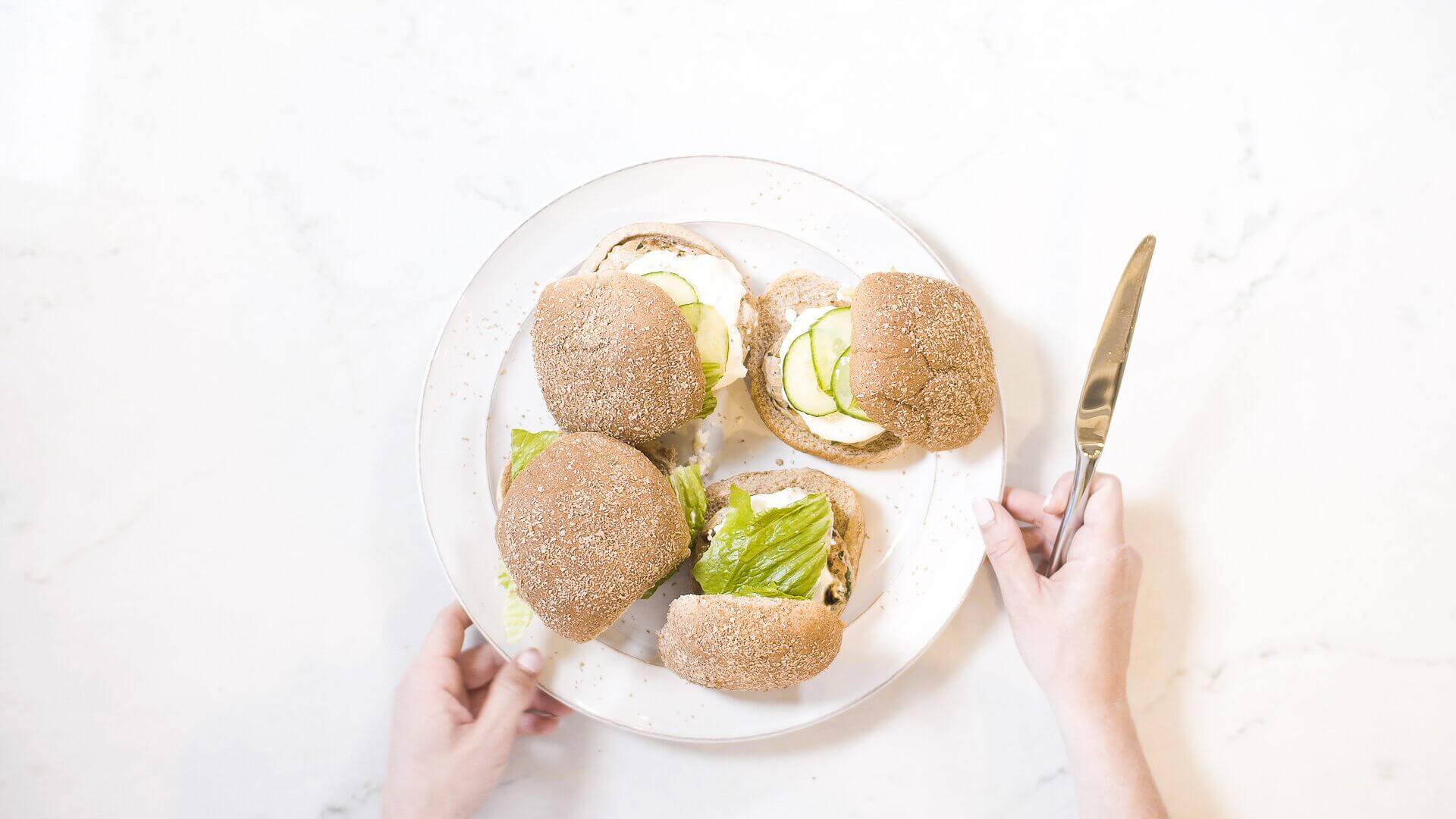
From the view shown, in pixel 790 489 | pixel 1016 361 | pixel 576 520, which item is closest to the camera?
pixel 576 520

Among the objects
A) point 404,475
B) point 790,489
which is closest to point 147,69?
point 404,475

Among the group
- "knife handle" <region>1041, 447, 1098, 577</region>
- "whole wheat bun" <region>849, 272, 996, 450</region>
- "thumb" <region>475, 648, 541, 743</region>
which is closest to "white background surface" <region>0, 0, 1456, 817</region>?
"thumb" <region>475, 648, 541, 743</region>

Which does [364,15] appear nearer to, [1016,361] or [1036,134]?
[1036,134]

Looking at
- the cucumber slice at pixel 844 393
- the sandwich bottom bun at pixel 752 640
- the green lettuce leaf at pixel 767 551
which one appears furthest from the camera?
the cucumber slice at pixel 844 393

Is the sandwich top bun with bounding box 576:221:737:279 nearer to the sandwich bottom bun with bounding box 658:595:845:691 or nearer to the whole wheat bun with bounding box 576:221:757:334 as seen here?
the whole wheat bun with bounding box 576:221:757:334

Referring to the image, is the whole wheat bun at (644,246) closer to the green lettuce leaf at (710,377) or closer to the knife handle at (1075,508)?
the green lettuce leaf at (710,377)

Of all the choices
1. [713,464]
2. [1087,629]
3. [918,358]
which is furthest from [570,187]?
[1087,629]

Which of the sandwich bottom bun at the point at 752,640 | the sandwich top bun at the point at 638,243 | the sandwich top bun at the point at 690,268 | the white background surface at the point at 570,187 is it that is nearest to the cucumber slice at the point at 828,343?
the sandwich top bun at the point at 690,268
